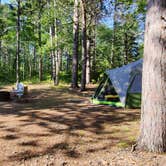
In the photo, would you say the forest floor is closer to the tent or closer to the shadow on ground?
the shadow on ground

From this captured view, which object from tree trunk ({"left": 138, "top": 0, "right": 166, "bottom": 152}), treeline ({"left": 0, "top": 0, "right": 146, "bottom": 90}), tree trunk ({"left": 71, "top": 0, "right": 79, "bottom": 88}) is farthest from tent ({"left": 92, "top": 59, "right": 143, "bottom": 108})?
tree trunk ({"left": 138, "top": 0, "right": 166, "bottom": 152})

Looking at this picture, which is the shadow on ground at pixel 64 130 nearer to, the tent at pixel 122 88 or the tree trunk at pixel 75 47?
the tent at pixel 122 88

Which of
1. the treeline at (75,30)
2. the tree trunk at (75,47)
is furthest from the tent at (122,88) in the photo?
the tree trunk at (75,47)

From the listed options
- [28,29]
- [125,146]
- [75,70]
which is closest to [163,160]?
[125,146]

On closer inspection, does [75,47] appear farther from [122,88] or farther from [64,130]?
[64,130]

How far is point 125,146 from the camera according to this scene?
18.5 ft

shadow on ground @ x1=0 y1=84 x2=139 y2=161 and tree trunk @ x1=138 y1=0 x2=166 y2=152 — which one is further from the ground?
tree trunk @ x1=138 y1=0 x2=166 y2=152

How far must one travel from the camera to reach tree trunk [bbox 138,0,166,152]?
4.96m

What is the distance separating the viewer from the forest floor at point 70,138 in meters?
4.95

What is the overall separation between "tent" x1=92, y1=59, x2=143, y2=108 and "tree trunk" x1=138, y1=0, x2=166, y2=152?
17.8 ft

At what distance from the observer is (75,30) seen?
54.9ft

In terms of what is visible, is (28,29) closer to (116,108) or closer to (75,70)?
(75,70)

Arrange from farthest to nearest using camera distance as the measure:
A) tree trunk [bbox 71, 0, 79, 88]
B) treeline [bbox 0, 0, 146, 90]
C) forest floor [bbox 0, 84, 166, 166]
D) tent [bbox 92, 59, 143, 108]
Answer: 1. treeline [bbox 0, 0, 146, 90]
2. tree trunk [bbox 71, 0, 79, 88]
3. tent [bbox 92, 59, 143, 108]
4. forest floor [bbox 0, 84, 166, 166]

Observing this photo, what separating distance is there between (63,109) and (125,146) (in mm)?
4447
